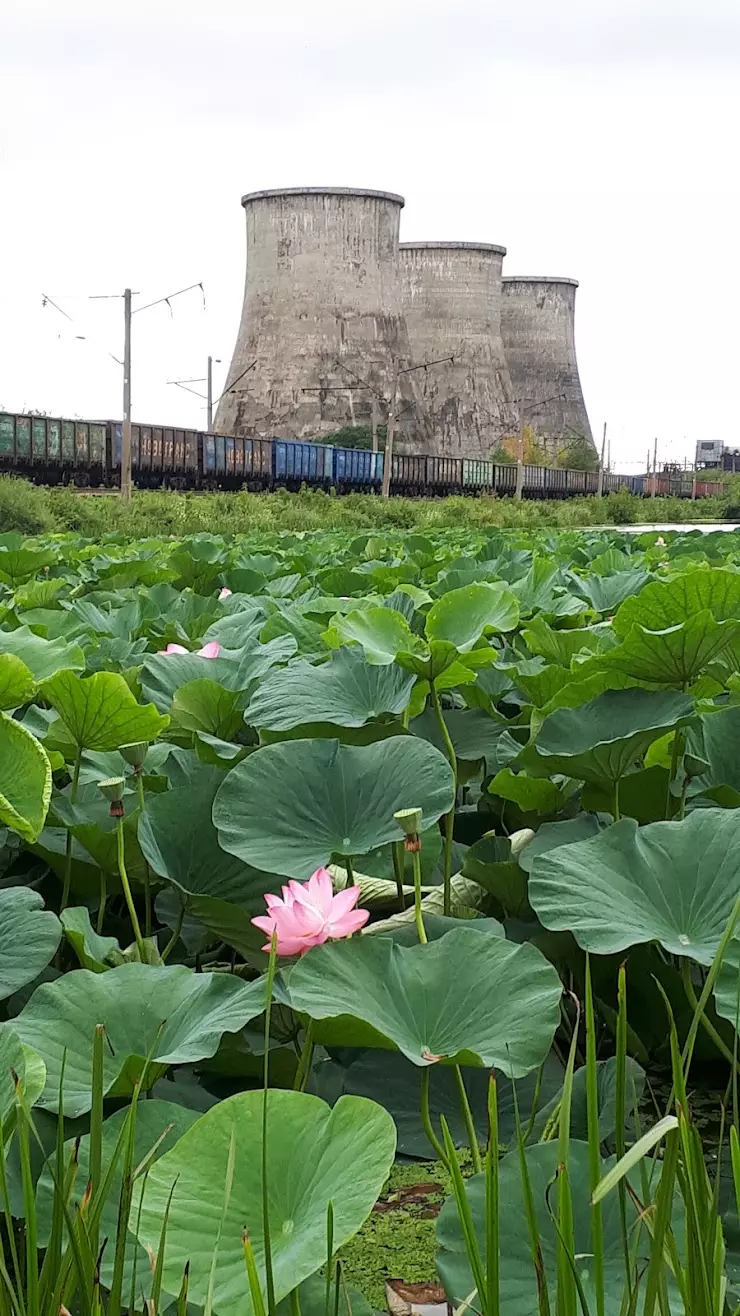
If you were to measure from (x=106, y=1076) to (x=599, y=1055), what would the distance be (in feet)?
0.92

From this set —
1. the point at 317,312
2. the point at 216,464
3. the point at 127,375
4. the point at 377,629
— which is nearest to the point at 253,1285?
the point at 377,629

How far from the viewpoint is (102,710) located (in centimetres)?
71

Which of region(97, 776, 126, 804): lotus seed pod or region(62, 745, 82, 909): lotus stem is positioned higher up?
region(97, 776, 126, 804): lotus seed pod

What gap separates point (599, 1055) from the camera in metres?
0.64

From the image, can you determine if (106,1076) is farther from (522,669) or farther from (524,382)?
(524,382)

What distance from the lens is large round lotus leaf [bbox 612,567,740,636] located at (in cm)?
75

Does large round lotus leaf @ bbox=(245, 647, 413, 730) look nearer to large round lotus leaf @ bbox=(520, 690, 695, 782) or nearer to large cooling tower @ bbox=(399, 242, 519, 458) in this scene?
large round lotus leaf @ bbox=(520, 690, 695, 782)

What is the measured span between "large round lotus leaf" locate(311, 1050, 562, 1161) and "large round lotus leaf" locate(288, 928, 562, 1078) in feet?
0.23

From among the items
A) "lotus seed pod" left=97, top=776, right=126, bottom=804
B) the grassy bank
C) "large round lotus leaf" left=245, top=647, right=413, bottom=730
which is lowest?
the grassy bank

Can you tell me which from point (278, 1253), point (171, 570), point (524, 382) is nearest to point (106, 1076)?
point (278, 1253)

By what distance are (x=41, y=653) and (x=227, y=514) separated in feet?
38.1

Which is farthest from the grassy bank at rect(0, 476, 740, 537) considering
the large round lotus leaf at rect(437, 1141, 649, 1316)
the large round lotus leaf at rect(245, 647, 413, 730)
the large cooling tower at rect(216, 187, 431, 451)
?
the large cooling tower at rect(216, 187, 431, 451)

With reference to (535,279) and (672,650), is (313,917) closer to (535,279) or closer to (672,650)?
(672,650)

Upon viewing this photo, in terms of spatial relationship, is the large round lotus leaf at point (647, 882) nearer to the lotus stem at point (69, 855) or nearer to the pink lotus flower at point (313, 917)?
the pink lotus flower at point (313, 917)
